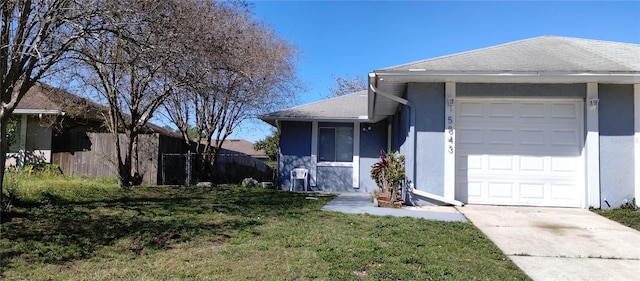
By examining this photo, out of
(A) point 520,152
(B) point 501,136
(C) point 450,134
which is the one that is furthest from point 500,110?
(C) point 450,134

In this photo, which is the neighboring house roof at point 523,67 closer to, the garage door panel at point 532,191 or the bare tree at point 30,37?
the garage door panel at point 532,191

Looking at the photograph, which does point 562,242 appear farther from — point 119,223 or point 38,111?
point 38,111

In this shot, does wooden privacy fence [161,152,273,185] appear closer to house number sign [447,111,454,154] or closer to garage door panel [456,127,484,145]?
house number sign [447,111,454,154]

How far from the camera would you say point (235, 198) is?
9.56 m

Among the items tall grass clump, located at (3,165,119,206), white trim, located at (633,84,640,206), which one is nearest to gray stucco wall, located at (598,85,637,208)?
white trim, located at (633,84,640,206)

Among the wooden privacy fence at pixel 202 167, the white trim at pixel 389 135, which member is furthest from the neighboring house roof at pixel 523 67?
the wooden privacy fence at pixel 202 167

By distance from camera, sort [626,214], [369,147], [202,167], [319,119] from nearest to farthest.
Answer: [626,214]
[319,119]
[369,147]
[202,167]

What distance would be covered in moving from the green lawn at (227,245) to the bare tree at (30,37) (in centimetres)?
147

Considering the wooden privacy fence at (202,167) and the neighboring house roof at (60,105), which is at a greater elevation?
the neighboring house roof at (60,105)

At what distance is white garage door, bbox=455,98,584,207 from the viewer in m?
8.24

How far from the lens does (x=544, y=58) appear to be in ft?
27.7

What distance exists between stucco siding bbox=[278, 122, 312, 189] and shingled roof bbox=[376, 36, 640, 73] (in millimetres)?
5600

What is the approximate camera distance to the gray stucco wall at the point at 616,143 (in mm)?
7914

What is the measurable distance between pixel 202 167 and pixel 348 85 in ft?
59.6
